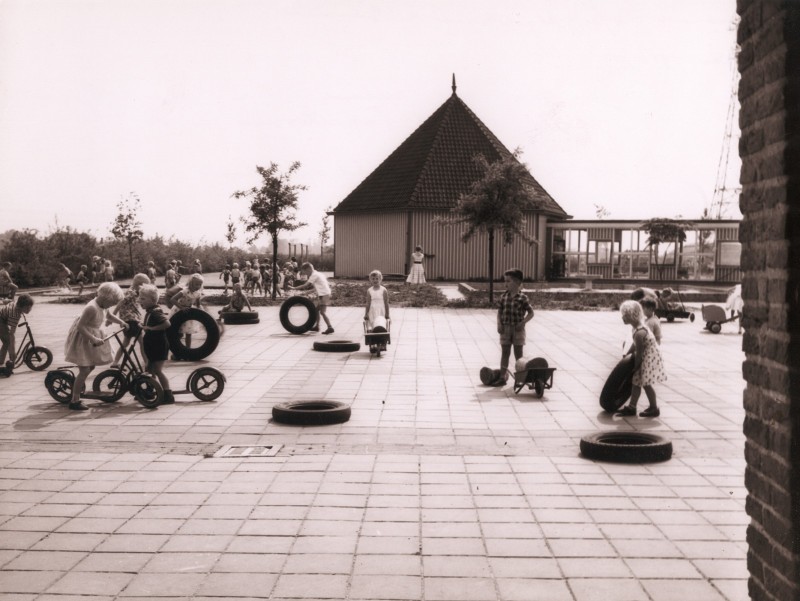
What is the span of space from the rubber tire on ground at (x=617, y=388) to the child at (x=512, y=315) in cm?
178

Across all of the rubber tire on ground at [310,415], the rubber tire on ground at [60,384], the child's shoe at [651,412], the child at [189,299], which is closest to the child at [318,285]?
the child at [189,299]

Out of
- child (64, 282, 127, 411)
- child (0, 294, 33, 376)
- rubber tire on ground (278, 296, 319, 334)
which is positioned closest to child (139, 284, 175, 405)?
child (64, 282, 127, 411)

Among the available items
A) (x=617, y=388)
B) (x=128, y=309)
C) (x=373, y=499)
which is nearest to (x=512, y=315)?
(x=617, y=388)

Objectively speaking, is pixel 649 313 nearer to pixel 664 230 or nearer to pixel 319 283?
pixel 319 283

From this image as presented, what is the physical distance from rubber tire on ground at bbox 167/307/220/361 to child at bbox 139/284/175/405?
3.55 m

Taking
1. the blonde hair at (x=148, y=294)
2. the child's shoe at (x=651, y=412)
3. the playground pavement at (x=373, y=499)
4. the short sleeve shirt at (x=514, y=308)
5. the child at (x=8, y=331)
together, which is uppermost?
the blonde hair at (x=148, y=294)

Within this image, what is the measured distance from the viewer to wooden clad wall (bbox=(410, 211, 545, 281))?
40062mm

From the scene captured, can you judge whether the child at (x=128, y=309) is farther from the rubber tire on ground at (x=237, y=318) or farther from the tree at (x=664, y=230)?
the tree at (x=664, y=230)

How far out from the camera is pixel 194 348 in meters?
13.4

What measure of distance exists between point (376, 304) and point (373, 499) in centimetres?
881

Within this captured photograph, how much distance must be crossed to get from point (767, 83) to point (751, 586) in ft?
6.03

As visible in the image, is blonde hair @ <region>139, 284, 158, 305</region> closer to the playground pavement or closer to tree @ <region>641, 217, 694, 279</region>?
the playground pavement

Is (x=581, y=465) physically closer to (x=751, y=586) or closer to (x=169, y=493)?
(x=169, y=493)

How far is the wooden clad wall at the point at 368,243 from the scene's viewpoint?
4097 cm
